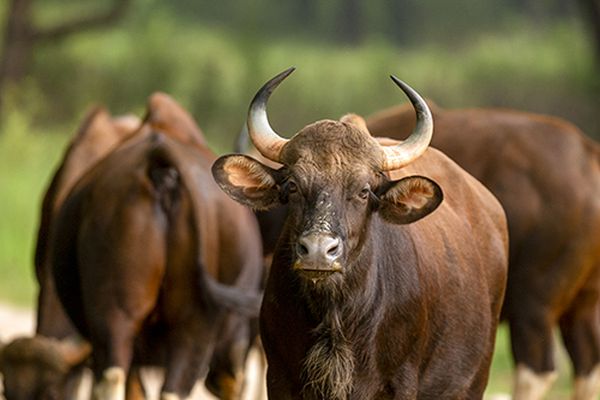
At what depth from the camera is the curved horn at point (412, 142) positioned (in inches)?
288

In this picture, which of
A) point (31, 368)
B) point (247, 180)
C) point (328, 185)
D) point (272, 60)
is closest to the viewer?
point (328, 185)

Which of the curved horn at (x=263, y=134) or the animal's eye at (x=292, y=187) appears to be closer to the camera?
the animal's eye at (x=292, y=187)

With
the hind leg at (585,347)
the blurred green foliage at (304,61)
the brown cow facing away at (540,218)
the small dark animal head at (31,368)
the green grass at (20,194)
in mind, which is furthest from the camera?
the blurred green foliage at (304,61)

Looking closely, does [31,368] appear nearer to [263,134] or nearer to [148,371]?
[148,371]

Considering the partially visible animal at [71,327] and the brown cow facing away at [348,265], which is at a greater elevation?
the brown cow facing away at [348,265]

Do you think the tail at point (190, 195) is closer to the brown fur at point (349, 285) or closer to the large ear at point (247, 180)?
the brown fur at point (349, 285)

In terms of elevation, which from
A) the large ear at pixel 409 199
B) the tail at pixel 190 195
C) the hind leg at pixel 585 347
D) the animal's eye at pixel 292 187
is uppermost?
the animal's eye at pixel 292 187

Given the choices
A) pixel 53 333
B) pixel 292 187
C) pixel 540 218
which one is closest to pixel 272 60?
pixel 540 218

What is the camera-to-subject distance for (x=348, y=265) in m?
7.06

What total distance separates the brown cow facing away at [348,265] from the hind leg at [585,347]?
4.36 m

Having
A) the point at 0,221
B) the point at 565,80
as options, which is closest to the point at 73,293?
the point at 0,221

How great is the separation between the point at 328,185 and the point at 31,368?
4.12 metres

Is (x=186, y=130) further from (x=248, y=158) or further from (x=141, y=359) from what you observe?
(x=248, y=158)

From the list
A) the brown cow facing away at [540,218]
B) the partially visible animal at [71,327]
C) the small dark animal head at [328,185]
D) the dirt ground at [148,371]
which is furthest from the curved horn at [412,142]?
the brown cow facing away at [540,218]
